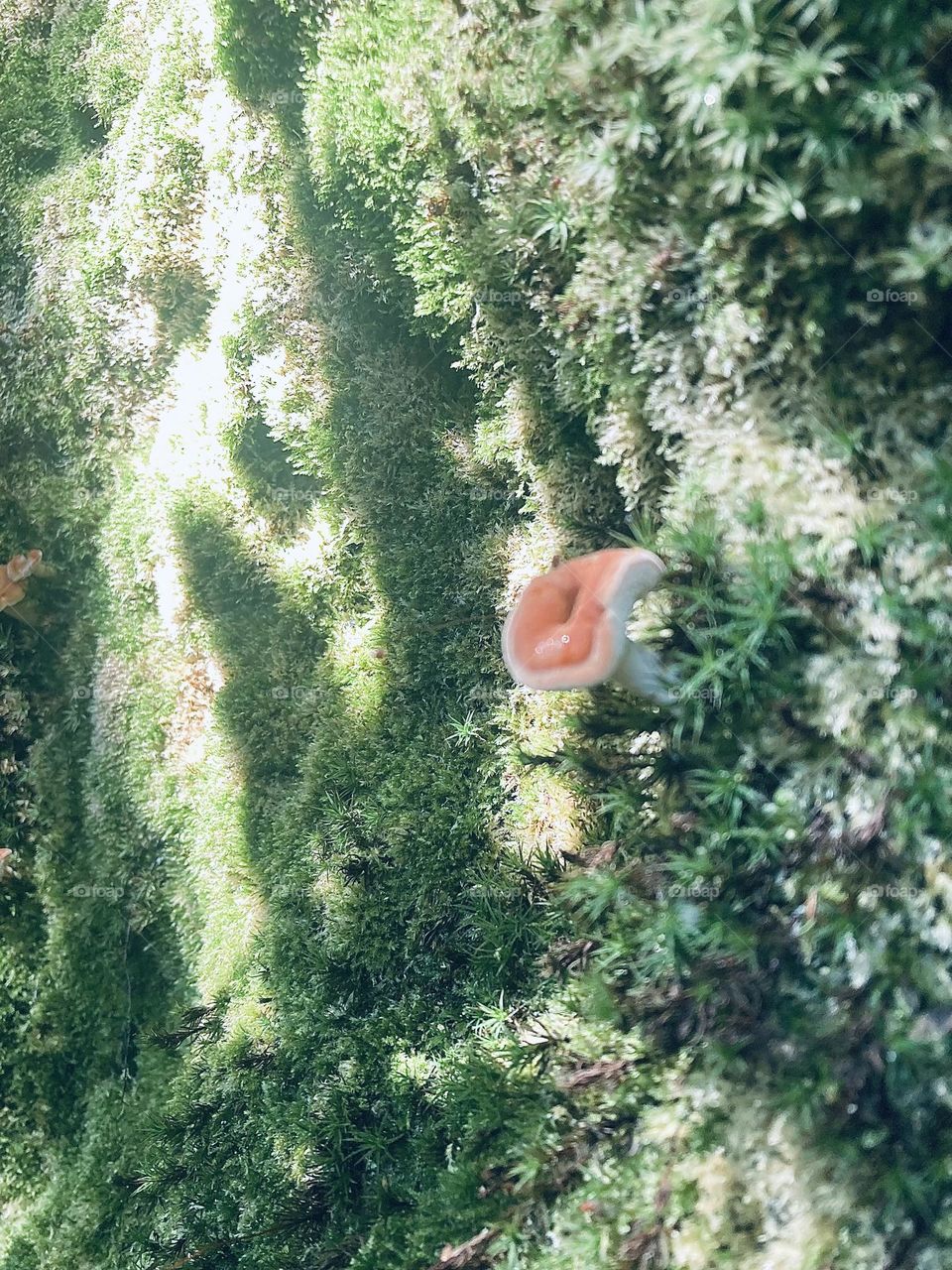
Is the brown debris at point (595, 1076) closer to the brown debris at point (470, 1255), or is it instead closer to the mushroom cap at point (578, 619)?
the brown debris at point (470, 1255)

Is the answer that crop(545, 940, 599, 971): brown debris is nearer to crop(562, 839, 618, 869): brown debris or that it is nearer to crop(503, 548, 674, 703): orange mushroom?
crop(562, 839, 618, 869): brown debris

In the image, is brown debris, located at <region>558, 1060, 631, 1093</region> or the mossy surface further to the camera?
brown debris, located at <region>558, 1060, 631, 1093</region>

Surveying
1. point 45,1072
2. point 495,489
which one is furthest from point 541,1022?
point 45,1072

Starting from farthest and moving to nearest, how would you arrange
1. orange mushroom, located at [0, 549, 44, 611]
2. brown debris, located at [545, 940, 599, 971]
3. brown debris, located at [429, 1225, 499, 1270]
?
1. orange mushroom, located at [0, 549, 44, 611]
2. brown debris, located at [545, 940, 599, 971]
3. brown debris, located at [429, 1225, 499, 1270]

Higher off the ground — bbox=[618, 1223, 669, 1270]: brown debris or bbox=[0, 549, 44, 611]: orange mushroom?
bbox=[0, 549, 44, 611]: orange mushroom

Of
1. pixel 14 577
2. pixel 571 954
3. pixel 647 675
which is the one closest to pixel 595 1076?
pixel 571 954

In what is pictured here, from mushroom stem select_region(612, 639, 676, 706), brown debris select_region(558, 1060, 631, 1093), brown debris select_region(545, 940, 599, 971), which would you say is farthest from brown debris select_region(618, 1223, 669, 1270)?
mushroom stem select_region(612, 639, 676, 706)
